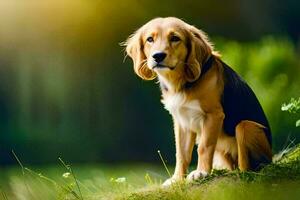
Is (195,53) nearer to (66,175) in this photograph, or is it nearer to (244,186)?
(244,186)

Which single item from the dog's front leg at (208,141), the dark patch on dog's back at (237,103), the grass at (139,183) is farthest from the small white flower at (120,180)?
the dark patch on dog's back at (237,103)

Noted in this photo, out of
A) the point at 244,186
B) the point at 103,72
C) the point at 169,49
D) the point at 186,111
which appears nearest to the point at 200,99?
the point at 186,111

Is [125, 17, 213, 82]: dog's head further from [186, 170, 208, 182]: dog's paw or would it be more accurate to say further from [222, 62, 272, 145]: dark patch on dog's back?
[186, 170, 208, 182]: dog's paw

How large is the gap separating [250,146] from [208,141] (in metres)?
0.14

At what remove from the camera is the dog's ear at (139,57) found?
2432mm

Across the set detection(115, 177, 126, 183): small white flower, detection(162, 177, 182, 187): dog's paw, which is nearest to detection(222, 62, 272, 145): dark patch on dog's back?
detection(162, 177, 182, 187): dog's paw

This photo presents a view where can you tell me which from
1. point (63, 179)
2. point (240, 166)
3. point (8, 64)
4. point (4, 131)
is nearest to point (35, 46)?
point (8, 64)

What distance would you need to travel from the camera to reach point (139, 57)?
2.44 m

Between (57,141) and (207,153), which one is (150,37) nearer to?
(207,153)

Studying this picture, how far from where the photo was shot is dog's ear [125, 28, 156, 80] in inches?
95.7

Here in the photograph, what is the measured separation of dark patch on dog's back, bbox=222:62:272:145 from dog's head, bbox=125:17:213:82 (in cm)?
11

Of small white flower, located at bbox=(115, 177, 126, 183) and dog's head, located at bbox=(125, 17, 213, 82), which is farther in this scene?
small white flower, located at bbox=(115, 177, 126, 183)

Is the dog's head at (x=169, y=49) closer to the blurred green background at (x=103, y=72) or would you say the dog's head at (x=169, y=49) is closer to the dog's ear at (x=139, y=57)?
the dog's ear at (x=139, y=57)

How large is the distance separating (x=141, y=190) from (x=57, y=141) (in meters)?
0.38
